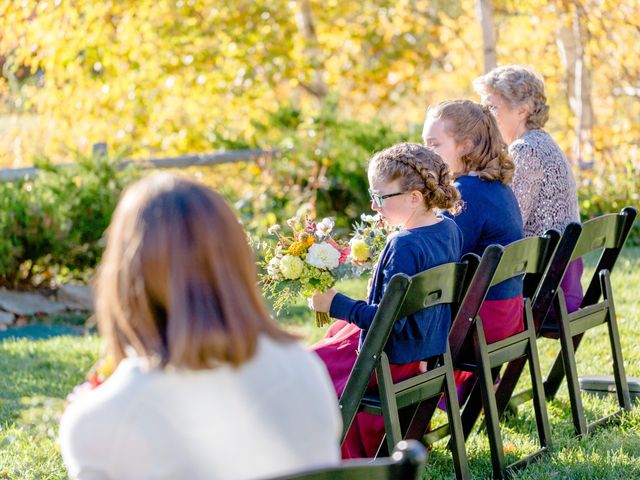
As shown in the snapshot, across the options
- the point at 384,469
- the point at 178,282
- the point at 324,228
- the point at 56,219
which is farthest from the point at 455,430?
the point at 56,219

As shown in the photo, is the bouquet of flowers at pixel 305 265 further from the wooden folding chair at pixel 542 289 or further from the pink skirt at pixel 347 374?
the wooden folding chair at pixel 542 289

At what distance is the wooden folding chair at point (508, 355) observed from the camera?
351cm

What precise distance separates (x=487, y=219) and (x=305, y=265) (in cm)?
82

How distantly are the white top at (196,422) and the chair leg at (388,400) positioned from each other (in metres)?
1.51

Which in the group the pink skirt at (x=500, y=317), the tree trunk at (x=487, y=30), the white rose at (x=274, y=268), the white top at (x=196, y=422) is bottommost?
the pink skirt at (x=500, y=317)

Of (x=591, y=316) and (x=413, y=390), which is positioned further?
(x=591, y=316)

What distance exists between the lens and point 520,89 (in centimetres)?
432

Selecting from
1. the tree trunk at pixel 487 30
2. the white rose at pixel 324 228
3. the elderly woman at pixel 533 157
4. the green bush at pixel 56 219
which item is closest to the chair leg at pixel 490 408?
the white rose at pixel 324 228

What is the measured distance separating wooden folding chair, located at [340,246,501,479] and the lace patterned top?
94 cm

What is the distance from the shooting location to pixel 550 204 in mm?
4242

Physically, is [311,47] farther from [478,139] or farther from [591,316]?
[478,139]

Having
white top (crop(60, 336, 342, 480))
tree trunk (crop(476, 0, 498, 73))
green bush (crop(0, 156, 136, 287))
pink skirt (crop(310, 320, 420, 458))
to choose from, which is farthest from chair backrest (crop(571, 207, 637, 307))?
tree trunk (crop(476, 0, 498, 73))

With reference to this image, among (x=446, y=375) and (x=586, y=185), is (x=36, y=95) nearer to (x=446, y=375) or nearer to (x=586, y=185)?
(x=586, y=185)

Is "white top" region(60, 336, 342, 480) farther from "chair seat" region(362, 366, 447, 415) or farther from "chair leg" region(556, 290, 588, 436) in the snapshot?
"chair leg" region(556, 290, 588, 436)
